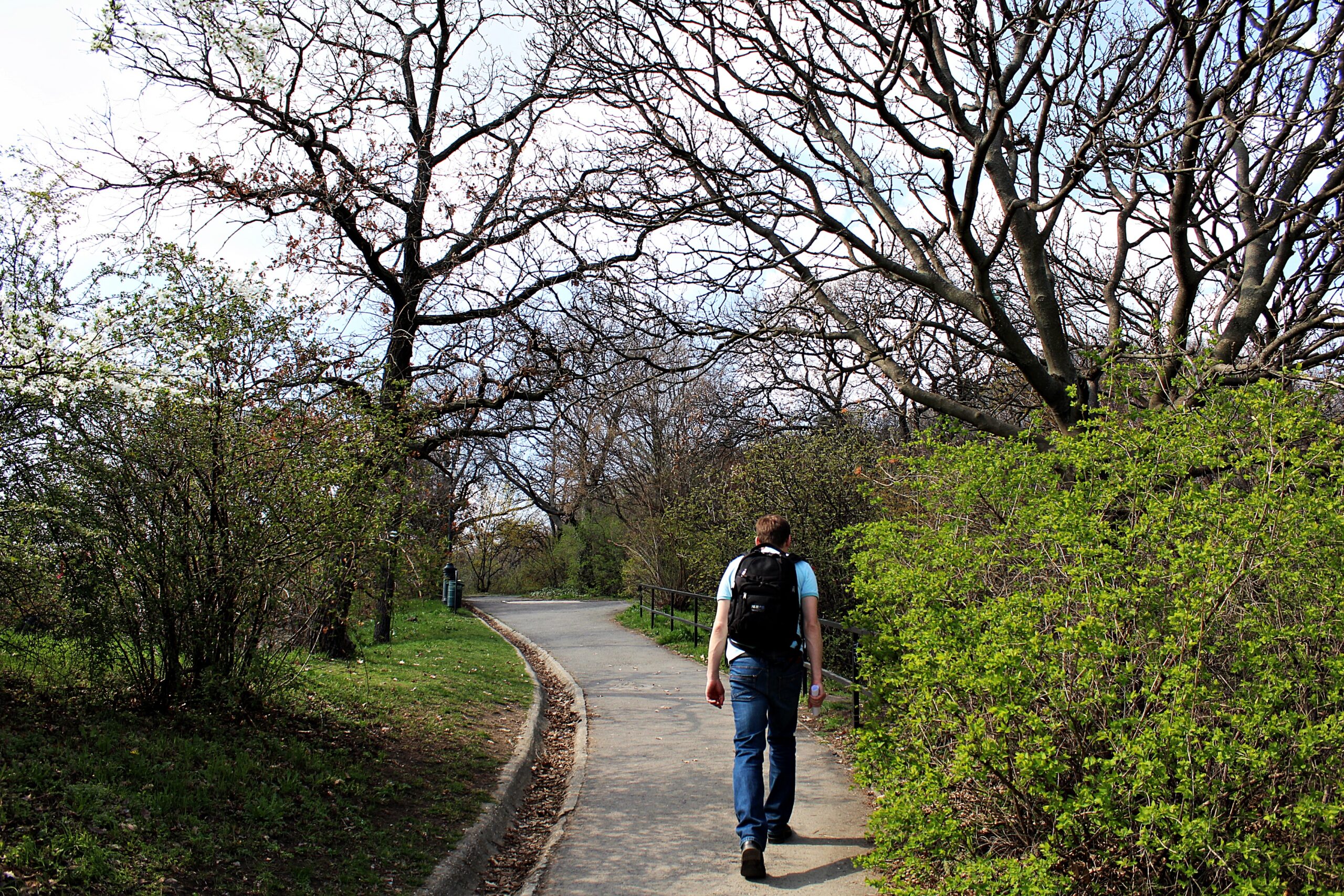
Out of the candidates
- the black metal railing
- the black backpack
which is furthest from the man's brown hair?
the black metal railing

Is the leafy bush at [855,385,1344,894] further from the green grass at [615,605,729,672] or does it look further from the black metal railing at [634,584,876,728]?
the green grass at [615,605,729,672]

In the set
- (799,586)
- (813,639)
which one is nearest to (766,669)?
(813,639)

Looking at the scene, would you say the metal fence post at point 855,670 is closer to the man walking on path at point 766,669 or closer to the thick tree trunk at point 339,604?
the man walking on path at point 766,669

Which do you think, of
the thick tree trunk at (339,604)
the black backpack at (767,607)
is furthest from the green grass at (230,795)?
the black backpack at (767,607)

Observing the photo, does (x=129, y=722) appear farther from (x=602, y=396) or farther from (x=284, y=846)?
(x=602, y=396)

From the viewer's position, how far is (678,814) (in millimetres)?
5535

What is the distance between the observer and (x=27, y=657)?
5473 millimetres

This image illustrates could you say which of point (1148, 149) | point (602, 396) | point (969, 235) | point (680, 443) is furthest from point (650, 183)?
point (680, 443)

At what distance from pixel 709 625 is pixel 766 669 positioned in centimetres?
1061

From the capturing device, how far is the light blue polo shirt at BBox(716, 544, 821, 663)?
481 centimetres

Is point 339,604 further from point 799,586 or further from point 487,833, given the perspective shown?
point 799,586

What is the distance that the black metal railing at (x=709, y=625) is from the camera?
6551 millimetres

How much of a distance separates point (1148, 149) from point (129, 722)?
1055cm

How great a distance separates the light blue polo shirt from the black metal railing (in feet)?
1.94
